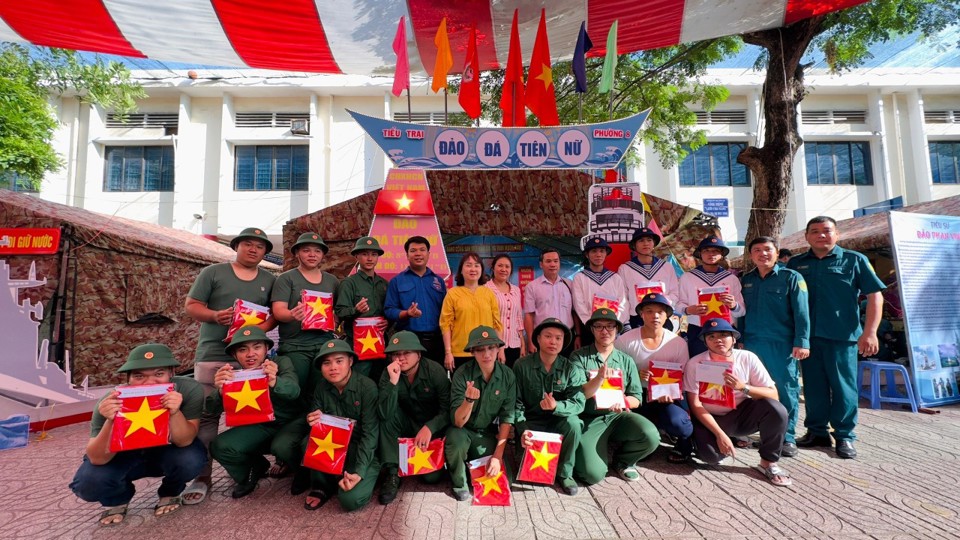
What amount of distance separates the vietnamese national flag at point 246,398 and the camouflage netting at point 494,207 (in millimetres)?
4049

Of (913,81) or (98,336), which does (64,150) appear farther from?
(913,81)

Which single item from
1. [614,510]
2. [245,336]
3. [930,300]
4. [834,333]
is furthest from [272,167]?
[930,300]

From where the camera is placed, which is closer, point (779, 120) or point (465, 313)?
point (465, 313)

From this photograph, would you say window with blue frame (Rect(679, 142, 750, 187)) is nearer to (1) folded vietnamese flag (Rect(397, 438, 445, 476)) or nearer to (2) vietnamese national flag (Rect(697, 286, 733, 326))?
(2) vietnamese national flag (Rect(697, 286, 733, 326))

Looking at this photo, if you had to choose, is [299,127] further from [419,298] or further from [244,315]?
[244,315]

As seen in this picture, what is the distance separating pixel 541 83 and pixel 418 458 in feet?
16.0

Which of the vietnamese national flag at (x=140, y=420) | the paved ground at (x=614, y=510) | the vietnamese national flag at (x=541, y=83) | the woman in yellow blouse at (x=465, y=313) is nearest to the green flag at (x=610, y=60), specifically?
the vietnamese national flag at (x=541, y=83)

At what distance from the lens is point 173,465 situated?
3.01 metres

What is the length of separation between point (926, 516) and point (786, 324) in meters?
1.57

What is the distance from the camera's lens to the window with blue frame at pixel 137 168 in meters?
16.2

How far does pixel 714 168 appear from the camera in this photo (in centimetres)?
1645

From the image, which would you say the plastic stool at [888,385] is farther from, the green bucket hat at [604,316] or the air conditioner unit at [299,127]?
the air conditioner unit at [299,127]

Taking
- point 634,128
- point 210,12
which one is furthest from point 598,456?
point 210,12

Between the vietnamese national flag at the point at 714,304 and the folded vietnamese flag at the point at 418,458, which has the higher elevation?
the vietnamese national flag at the point at 714,304
